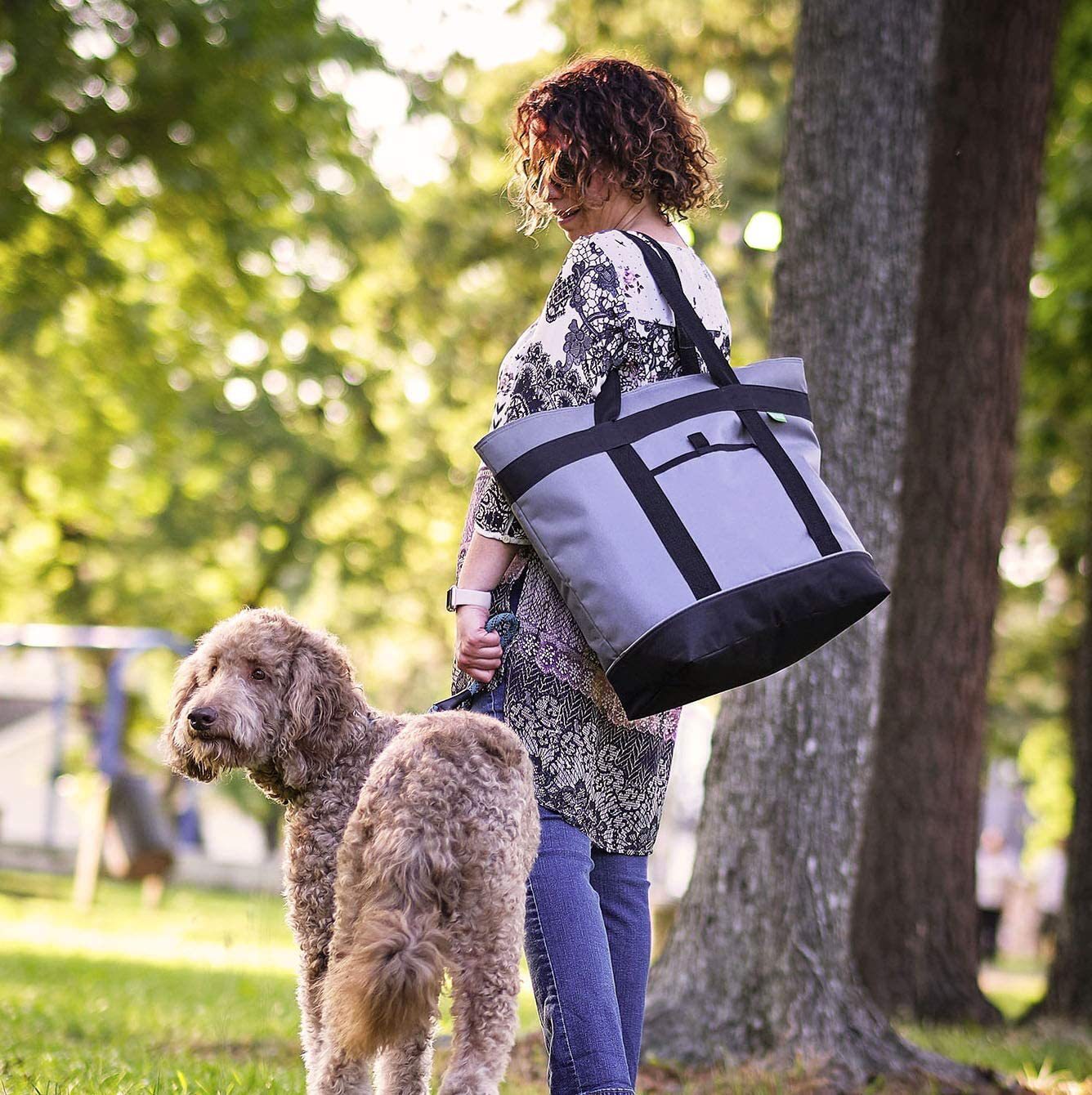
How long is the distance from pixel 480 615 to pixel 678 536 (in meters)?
0.46

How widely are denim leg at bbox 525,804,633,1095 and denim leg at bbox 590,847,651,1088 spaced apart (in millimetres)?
185

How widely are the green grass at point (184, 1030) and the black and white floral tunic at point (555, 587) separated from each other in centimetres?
56

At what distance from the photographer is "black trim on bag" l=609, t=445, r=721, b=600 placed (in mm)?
2582

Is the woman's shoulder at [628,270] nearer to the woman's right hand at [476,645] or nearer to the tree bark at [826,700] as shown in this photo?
the woman's right hand at [476,645]

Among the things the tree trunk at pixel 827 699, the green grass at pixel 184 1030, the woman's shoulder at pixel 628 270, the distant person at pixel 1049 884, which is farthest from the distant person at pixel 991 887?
the woman's shoulder at pixel 628 270

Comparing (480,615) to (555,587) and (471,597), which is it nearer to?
(471,597)

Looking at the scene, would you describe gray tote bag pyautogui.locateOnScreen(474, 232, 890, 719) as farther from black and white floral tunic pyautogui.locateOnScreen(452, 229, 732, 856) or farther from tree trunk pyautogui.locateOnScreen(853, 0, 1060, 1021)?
tree trunk pyautogui.locateOnScreen(853, 0, 1060, 1021)

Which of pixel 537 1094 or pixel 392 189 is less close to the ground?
pixel 392 189

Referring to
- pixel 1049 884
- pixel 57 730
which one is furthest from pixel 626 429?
pixel 1049 884

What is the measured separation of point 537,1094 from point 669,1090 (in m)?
0.54

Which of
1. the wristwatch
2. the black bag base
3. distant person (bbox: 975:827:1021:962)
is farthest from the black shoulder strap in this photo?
distant person (bbox: 975:827:1021:962)

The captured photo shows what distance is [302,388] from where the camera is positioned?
55.3 ft

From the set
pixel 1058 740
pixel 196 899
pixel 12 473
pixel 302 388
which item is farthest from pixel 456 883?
pixel 1058 740

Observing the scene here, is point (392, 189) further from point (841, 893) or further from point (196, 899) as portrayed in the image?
point (841, 893)
